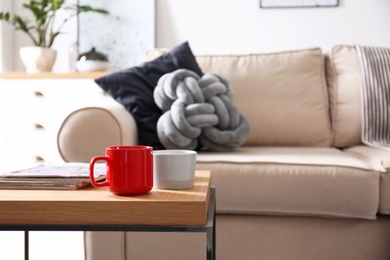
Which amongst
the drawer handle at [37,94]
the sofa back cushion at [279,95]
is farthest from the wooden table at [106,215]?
the drawer handle at [37,94]

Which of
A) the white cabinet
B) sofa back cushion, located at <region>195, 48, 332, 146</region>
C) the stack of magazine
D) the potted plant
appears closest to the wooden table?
the stack of magazine

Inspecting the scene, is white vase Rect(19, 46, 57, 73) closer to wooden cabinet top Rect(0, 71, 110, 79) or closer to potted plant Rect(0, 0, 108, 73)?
potted plant Rect(0, 0, 108, 73)

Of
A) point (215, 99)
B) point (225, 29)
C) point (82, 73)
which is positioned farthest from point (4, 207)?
point (225, 29)

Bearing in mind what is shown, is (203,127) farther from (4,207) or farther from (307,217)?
(4,207)

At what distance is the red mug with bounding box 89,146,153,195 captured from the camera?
0.89 metres

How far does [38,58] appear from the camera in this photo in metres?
2.89

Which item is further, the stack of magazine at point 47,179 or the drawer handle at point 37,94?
the drawer handle at point 37,94

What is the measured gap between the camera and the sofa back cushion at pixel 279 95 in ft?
7.38

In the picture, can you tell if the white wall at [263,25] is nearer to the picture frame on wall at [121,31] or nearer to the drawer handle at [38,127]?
the picture frame on wall at [121,31]

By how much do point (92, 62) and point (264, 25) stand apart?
3.16 ft

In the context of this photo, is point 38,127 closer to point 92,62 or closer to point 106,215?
point 92,62

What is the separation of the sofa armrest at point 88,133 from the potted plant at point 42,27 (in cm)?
136

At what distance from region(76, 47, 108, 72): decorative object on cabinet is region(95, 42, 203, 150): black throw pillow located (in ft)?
2.68

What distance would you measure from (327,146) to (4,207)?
167 cm
